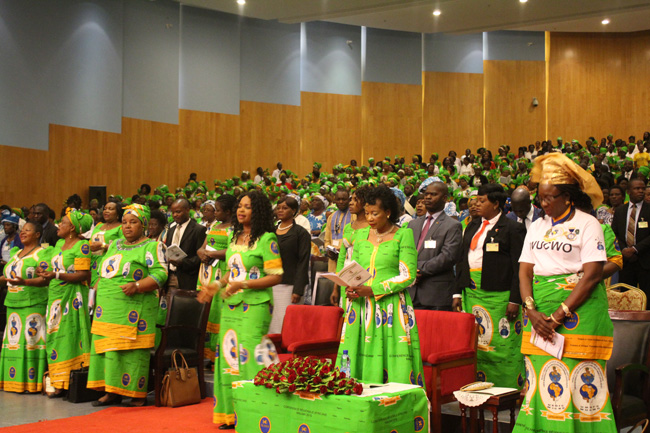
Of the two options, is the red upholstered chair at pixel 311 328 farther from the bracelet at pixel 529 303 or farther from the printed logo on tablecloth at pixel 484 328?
the bracelet at pixel 529 303

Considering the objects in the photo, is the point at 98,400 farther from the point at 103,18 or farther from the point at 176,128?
the point at 176,128

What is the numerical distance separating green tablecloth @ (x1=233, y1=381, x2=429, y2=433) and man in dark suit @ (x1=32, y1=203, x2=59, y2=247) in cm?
494

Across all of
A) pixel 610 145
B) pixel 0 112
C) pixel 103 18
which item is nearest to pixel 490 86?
pixel 610 145

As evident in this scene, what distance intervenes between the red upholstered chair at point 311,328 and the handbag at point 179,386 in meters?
0.88

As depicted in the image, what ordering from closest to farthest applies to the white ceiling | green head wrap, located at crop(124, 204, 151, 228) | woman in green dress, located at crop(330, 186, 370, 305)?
woman in green dress, located at crop(330, 186, 370, 305) → green head wrap, located at crop(124, 204, 151, 228) → the white ceiling

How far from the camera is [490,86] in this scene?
26266mm

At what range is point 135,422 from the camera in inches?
209

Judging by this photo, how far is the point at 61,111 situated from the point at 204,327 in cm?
1160

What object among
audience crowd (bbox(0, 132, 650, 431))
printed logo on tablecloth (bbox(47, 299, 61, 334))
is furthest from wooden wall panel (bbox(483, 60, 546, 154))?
printed logo on tablecloth (bbox(47, 299, 61, 334))

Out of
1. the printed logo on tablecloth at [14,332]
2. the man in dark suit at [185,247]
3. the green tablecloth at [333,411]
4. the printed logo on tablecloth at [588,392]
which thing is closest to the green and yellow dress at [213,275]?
the man in dark suit at [185,247]

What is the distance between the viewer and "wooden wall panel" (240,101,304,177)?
21766 millimetres

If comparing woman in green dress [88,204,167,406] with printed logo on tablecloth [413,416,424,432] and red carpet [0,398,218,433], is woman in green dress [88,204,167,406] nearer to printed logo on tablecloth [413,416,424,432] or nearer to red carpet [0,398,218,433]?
red carpet [0,398,218,433]

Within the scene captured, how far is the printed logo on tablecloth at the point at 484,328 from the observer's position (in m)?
5.17

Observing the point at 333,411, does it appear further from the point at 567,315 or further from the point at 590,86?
the point at 590,86
